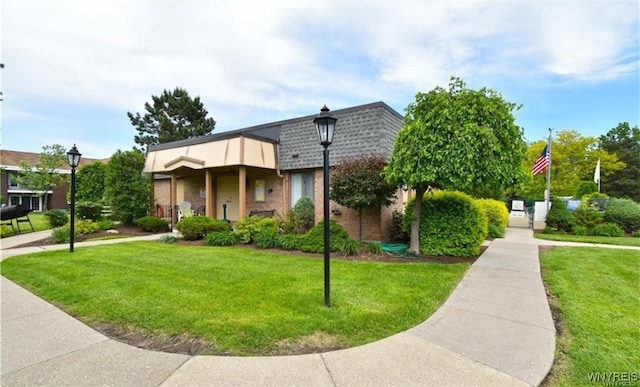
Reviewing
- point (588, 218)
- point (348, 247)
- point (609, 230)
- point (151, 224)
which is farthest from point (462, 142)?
point (151, 224)

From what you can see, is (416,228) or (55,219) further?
(55,219)

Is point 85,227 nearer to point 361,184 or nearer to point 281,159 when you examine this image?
point 281,159

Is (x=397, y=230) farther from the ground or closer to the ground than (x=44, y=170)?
closer to the ground

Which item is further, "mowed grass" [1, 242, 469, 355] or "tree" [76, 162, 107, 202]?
"tree" [76, 162, 107, 202]

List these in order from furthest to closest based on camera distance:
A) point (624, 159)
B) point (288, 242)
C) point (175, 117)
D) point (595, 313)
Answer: point (624, 159), point (175, 117), point (288, 242), point (595, 313)

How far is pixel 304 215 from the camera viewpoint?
34.1 feet

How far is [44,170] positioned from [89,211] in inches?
660

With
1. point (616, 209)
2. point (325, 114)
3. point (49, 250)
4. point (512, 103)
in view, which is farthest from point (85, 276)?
point (616, 209)

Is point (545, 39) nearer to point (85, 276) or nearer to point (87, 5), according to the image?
point (87, 5)

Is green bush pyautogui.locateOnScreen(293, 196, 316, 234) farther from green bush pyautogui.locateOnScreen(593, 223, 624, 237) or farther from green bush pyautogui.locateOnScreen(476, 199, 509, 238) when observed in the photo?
Result: green bush pyautogui.locateOnScreen(593, 223, 624, 237)

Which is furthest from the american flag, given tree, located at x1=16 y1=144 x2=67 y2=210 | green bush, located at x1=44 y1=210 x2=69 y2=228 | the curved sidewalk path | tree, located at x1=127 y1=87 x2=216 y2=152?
tree, located at x1=16 y1=144 x2=67 y2=210

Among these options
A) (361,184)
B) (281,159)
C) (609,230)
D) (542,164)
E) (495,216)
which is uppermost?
(542,164)

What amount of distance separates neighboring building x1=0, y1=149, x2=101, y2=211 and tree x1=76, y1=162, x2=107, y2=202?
19.6ft

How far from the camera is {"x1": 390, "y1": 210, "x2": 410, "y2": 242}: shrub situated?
10034 millimetres
